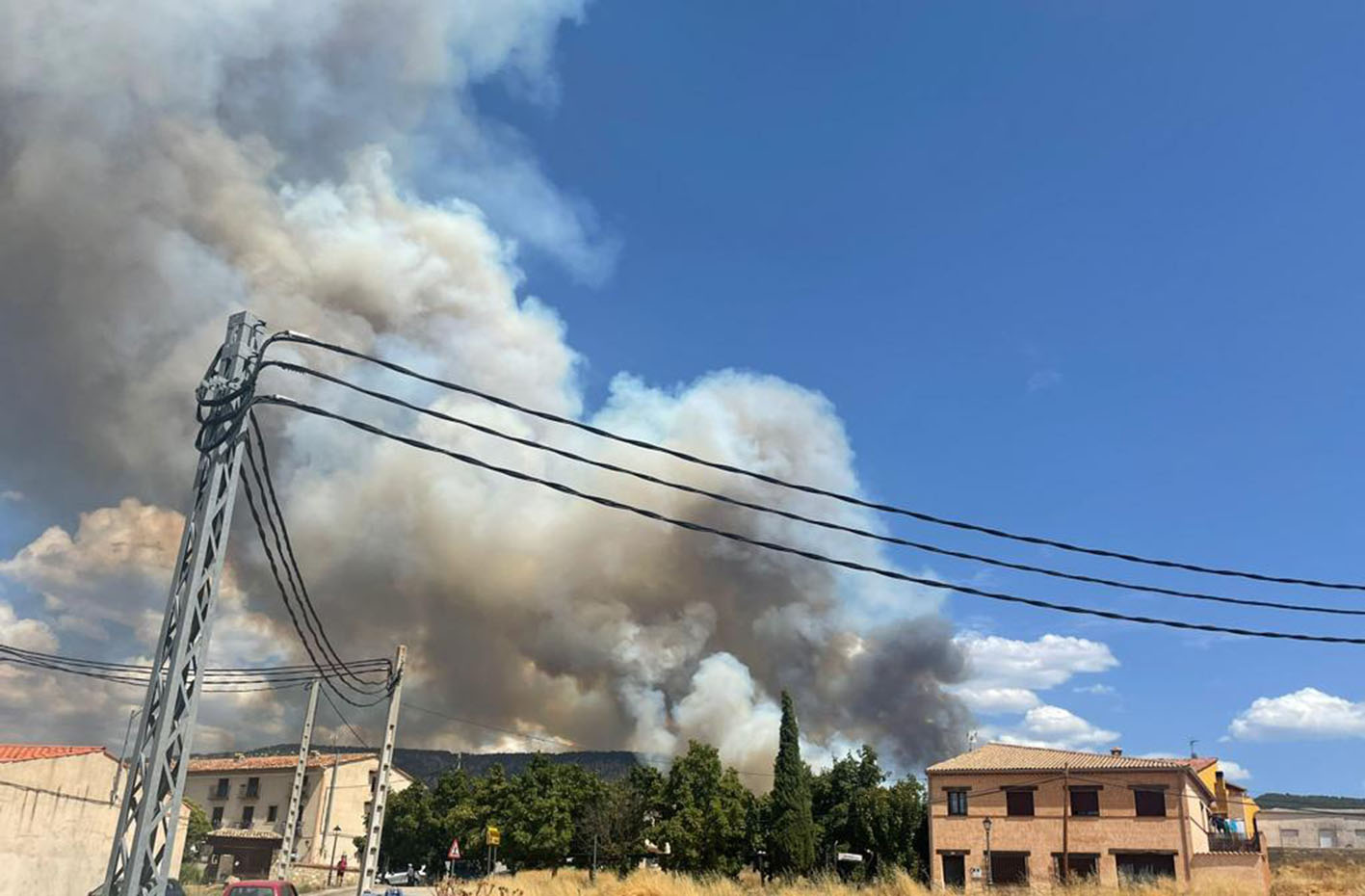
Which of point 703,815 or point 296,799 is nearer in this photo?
point 296,799

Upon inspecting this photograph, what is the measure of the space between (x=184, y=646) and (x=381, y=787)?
2566 cm

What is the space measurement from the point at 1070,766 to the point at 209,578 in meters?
52.7

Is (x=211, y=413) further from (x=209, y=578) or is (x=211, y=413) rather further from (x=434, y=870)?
(x=434, y=870)

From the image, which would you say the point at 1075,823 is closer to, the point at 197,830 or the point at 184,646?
the point at 184,646

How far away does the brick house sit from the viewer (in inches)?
1960

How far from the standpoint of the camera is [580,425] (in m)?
14.0

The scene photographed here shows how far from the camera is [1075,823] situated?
52.2m

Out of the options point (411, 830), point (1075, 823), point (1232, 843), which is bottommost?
point (411, 830)

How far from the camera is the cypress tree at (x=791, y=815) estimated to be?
56.2 metres

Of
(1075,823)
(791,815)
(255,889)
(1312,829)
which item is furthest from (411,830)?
(1312,829)

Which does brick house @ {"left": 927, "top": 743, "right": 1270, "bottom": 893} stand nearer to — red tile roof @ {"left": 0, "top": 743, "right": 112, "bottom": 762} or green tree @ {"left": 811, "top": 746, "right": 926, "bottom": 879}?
green tree @ {"left": 811, "top": 746, "right": 926, "bottom": 879}

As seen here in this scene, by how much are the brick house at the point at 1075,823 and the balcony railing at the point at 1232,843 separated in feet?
0.25

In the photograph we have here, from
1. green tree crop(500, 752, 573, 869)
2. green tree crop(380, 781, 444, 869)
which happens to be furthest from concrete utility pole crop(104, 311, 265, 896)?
green tree crop(380, 781, 444, 869)

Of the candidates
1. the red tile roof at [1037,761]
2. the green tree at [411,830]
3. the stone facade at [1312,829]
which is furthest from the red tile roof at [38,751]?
the stone facade at [1312,829]
